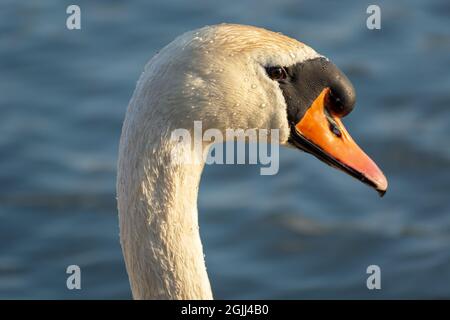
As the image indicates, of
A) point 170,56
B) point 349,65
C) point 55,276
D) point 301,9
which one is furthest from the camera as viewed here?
point 301,9

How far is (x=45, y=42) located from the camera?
1195 centimetres

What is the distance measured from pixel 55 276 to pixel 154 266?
15.9ft

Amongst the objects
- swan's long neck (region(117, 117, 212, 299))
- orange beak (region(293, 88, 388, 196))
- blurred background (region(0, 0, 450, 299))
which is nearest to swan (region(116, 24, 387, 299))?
swan's long neck (region(117, 117, 212, 299))

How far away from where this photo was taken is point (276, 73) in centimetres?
512

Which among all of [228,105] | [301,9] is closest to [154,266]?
[228,105]

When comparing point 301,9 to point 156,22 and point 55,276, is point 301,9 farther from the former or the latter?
point 55,276

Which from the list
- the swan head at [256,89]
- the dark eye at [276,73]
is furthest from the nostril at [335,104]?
the dark eye at [276,73]

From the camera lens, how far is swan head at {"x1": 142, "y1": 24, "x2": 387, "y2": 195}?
192 inches

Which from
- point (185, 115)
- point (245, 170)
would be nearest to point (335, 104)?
point (185, 115)

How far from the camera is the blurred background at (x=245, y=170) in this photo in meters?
9.68

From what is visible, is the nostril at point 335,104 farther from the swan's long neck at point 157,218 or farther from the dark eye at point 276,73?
the swan's long neck at point 157,218

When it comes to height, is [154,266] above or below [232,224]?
below

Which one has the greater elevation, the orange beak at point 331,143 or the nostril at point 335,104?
the nostril at point 335,104

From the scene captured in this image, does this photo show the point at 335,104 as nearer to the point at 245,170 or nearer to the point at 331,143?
the point at 331,143
